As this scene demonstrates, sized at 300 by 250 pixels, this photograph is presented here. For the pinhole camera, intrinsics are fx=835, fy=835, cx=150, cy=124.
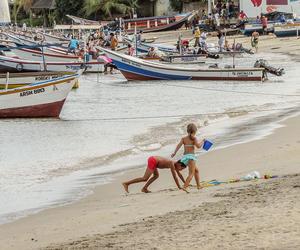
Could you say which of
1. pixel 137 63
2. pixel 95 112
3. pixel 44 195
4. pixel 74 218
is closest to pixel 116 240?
pixel 74 218

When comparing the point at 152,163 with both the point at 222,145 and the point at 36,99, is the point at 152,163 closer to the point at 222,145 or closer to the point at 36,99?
the point at 222,145

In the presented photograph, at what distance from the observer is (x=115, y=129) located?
23500 mm

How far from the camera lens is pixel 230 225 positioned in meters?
8.91

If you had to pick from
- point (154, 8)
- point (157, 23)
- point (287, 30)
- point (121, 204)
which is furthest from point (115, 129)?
point (154, 8)

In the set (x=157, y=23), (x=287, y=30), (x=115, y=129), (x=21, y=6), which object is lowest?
(x=115, y=129)

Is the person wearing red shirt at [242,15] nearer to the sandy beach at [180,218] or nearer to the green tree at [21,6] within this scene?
the green tree at [21,6]

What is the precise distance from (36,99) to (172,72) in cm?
1242

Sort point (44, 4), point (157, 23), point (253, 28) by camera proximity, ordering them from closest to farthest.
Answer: point (253, 28) → point (157, 23) → point (44, 4)

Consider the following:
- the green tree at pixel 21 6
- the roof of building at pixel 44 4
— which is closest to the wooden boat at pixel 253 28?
the roof of building at pixel 44 4

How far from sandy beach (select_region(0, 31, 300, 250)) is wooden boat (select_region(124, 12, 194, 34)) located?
58.9 meters

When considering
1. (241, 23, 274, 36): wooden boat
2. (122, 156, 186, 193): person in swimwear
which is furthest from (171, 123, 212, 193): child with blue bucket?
(241, 23, 274, 36): wooden boat

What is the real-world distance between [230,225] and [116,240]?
1232mm

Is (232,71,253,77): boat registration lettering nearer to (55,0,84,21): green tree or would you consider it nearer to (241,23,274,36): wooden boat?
(241,23,274,36): wooden boat

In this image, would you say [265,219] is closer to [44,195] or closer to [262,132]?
[44,195]
